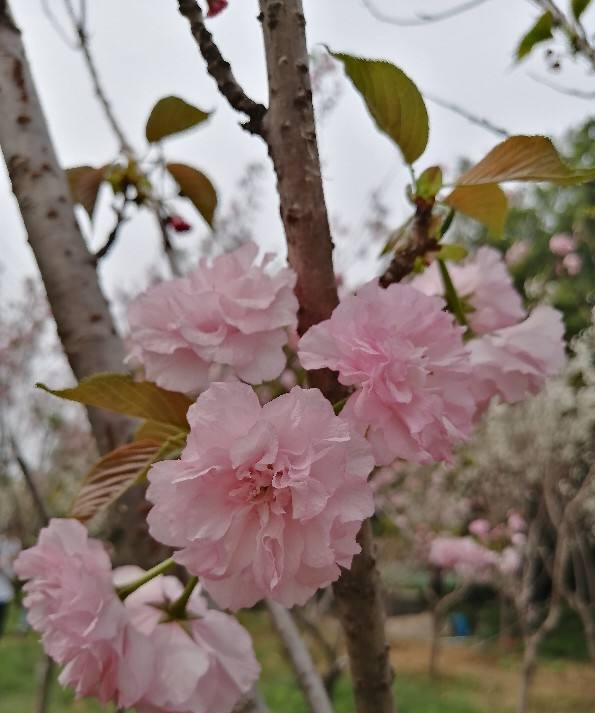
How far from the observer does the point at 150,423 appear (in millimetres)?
535

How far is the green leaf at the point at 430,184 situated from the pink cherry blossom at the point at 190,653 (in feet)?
1.16

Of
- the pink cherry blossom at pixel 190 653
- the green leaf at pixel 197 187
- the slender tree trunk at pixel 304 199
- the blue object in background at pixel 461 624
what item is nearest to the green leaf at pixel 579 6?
the green leaf at pixel 197 187

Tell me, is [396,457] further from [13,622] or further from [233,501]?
[13,622]

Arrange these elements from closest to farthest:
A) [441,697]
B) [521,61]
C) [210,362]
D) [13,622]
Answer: [210,362]
[521,61]
[441,697]
[13,622]

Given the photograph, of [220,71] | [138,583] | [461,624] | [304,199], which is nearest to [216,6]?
[220,71]

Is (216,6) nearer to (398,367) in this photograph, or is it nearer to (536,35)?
(398,367)

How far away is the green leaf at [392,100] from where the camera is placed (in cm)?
50

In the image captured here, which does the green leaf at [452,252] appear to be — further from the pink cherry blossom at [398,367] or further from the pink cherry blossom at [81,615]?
the pink cherry blossom at [81,615]

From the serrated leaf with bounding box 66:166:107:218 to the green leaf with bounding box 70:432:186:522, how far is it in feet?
1.56

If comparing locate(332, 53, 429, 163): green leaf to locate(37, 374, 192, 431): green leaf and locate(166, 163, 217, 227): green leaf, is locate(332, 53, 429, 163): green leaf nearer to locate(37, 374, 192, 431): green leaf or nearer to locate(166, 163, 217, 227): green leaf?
locate(37, 374, 192, 431): green leaf

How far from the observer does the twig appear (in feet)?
2.45

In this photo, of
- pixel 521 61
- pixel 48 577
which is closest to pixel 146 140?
pixel 48 577

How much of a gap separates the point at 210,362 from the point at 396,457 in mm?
147

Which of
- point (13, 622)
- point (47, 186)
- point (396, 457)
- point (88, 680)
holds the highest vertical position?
point (47, 186)
